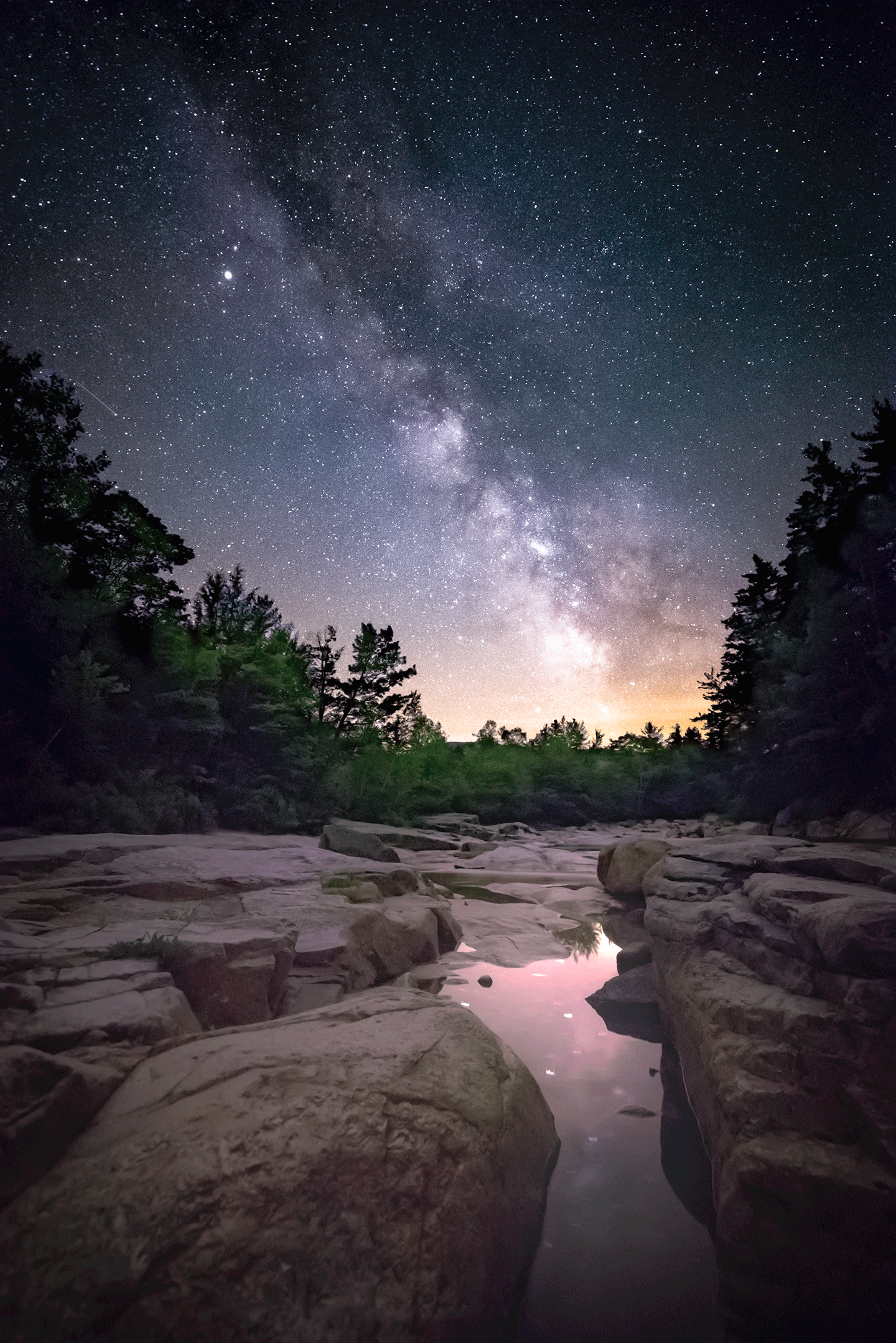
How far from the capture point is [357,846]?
33.5 feet

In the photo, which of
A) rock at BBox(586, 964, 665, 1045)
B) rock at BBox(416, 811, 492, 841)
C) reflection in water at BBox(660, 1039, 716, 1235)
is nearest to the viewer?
reflection in water at BBox(660, 1039, 716, 1235)

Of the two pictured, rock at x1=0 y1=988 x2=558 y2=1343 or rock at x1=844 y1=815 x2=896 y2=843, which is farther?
rock at x1=844 y1=815 x2=896 y2=843

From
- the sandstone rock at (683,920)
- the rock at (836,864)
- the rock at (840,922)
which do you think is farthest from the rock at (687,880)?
the rock at (840,922)

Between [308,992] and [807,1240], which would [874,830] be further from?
[308,992]

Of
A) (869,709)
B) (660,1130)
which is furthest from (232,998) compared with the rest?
(869,709)

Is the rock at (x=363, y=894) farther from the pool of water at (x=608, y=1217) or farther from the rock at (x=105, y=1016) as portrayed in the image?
the rock at (x=105, y=1016)

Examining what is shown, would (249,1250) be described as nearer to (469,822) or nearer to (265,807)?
(265,807)

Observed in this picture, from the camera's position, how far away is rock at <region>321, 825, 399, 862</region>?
33.4ft

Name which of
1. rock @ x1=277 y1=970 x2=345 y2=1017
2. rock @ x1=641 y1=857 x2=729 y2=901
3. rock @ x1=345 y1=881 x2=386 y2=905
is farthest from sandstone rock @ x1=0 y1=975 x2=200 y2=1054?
rock @ x1=641 y1=857 x2=729 y2=901

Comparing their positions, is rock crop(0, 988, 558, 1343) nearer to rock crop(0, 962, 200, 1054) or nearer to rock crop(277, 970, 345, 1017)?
rock crop(0, 962, 200, 1054)

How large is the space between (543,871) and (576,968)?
23.7 ft

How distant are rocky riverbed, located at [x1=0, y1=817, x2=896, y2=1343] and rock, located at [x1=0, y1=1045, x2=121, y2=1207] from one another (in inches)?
0.4

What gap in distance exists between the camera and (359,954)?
214 inches

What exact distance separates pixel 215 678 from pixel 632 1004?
631 inches
